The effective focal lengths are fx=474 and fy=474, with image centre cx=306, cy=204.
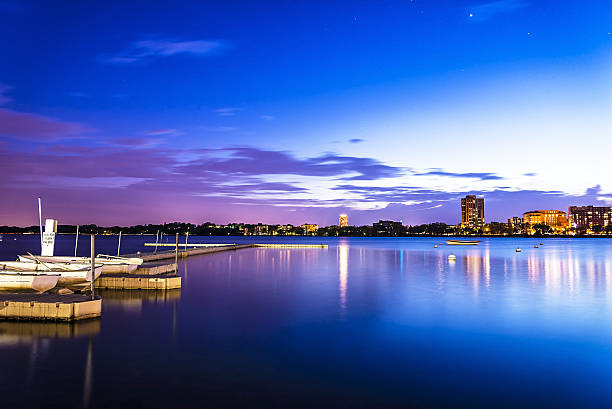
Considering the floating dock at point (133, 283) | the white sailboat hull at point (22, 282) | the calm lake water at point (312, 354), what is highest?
the white sailboat hull at point (22, 282)

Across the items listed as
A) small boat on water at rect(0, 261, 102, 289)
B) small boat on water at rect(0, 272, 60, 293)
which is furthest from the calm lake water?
small boat on water at rect(0, 272, 60, 293)

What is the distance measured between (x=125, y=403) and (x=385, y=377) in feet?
24.2

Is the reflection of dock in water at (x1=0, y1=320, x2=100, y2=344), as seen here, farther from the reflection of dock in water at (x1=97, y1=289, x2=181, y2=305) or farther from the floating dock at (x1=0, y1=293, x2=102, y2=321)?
the reflection of dock in water at (x1=97, y1=289, x2=181, y2=305)

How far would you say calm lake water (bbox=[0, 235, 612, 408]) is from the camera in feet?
40.6

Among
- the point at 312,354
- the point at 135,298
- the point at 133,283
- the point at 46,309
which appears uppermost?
the point at 46,309

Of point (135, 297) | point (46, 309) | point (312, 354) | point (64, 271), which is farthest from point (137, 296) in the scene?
point (312, 354)

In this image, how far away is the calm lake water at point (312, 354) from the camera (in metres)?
12.4

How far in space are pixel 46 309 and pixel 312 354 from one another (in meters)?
10.8

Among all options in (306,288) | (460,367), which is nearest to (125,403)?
(460,367)

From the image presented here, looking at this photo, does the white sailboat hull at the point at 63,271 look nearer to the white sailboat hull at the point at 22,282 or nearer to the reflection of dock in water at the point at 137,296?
the white sailboat hull at the point at 22,282

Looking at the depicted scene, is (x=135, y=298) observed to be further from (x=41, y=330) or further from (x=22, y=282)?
(x=41, y=330)

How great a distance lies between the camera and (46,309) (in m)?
18.9

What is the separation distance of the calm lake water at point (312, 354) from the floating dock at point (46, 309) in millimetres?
481

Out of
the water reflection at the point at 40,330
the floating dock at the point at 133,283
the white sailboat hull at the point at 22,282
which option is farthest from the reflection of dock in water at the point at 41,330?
the floating dock at the point at 133,283
